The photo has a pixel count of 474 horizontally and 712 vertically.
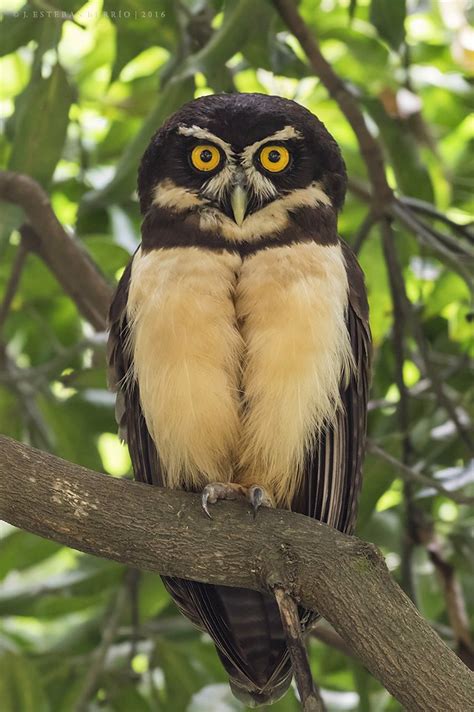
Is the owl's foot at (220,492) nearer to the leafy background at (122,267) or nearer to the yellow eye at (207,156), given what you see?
the leafy background at (122,267)

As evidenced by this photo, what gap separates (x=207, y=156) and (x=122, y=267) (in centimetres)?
108

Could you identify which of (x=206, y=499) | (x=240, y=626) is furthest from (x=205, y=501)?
(x=240, y=626)

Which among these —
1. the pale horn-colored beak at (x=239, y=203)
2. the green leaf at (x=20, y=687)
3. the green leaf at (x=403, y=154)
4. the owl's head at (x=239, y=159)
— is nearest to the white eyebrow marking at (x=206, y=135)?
the owl's head at (x=239, y=159)

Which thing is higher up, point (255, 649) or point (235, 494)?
point (235, 494)

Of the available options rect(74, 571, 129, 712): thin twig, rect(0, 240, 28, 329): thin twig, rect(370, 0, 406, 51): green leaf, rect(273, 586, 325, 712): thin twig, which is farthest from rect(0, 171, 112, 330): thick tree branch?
rect(273, 586, 325, 712): thin twig

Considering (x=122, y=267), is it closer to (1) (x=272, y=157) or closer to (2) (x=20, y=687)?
(1) (x=272, y=157)

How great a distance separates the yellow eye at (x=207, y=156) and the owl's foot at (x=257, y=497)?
0.82 meters

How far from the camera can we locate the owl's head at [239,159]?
2.87m

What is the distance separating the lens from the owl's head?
287 centimetres

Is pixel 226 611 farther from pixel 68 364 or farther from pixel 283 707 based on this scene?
pixel 68 364

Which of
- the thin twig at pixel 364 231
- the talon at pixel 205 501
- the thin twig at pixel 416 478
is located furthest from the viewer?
the thin twig at pixel 364 231

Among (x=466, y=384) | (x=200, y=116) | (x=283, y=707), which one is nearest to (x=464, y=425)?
(x=466, y=384)

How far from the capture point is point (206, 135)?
287 cm

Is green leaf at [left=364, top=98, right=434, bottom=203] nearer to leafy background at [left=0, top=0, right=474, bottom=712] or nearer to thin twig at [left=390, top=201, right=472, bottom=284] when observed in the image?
leafy background at [left=0, top=0, right=474, bottom=712]
